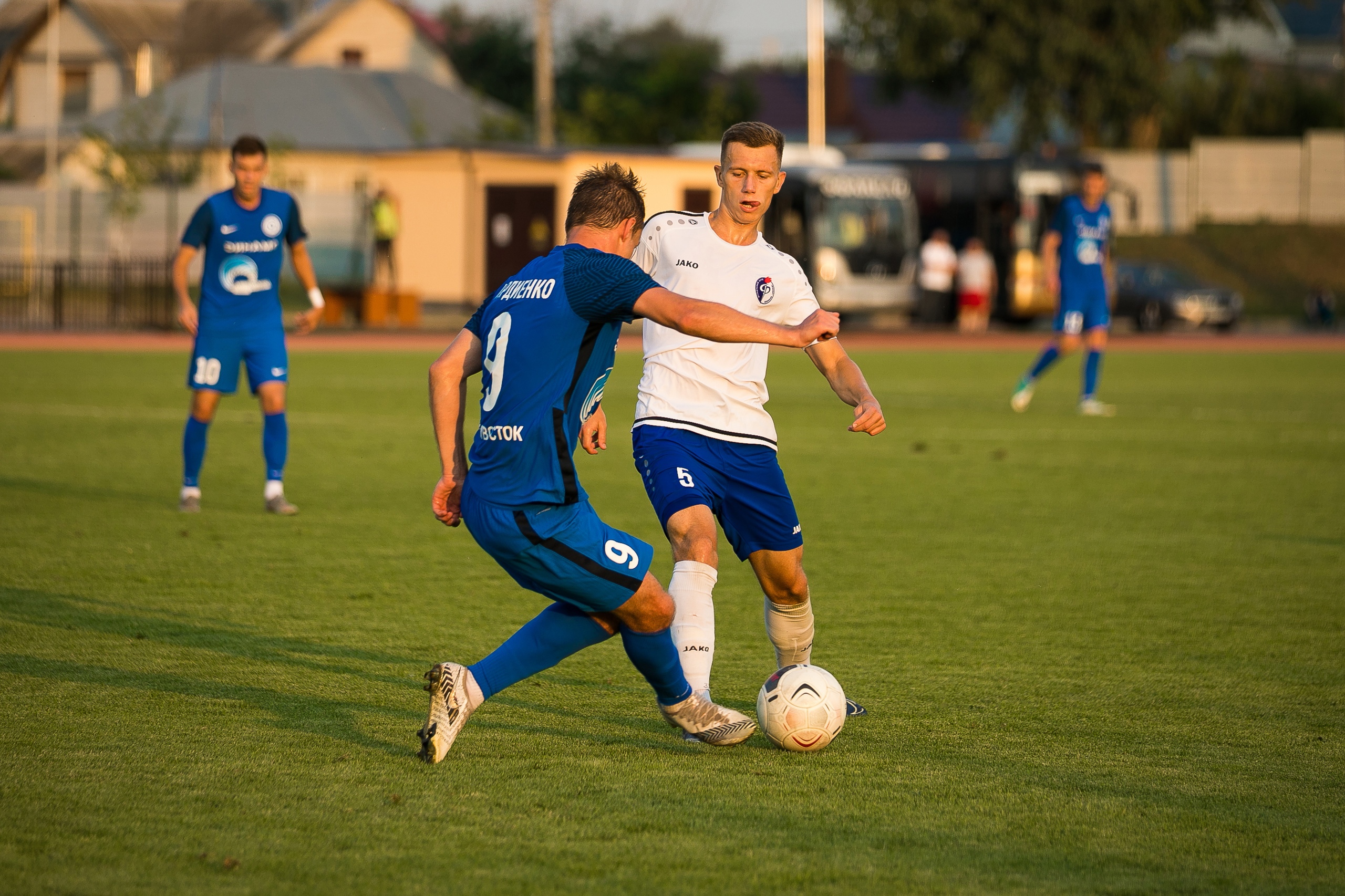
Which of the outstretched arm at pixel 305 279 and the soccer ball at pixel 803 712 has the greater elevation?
the outstretched arm at pixel 305 279

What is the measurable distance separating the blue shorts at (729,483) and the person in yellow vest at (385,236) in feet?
97.4

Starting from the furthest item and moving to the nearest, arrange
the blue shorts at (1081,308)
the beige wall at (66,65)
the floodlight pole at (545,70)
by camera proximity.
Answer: the beige wall at (66,65) → the floodlight pole at (545,70) → the blue shorts at (1081,308)

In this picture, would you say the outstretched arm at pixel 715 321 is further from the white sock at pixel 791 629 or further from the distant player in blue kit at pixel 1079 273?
the distant player in blue kit at pixel 1079 273

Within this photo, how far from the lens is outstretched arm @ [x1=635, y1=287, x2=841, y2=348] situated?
4.39m

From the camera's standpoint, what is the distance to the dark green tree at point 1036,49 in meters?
48.1

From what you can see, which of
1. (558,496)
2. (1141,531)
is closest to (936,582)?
(1141,531)

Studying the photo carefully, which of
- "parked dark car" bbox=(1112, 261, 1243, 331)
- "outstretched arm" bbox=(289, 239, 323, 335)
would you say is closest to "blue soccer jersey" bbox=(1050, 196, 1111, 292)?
"outstretched arm" bbox=(289, 239, 323, 335)

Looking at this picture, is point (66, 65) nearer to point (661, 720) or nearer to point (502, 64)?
point (502, 64)

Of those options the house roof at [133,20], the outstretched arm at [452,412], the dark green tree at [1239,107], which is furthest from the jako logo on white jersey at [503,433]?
the house roof at [133,20]

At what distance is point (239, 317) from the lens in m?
10.1

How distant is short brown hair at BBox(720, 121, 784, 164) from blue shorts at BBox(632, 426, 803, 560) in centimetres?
100

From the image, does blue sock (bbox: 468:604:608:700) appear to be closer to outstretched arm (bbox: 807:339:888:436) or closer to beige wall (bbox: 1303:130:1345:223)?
outstretched arm (bbox: 807:339:888:436)

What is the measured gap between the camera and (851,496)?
37.2ft

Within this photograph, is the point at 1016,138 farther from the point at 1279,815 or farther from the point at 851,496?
the point at 1279,815
